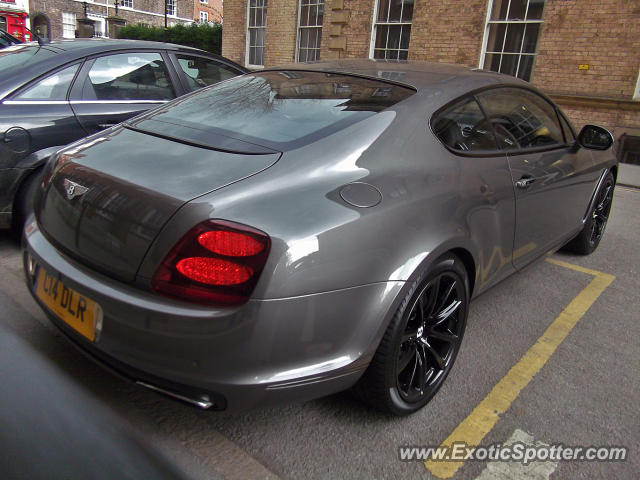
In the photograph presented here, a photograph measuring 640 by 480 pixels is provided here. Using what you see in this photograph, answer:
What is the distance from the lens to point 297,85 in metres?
2.84

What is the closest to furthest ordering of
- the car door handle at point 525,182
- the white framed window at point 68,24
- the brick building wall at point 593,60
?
the car door handle at point 525,182
the brick building wall at point 593,60
the white framed window at point 68,24

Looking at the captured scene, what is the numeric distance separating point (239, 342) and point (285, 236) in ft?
1.24

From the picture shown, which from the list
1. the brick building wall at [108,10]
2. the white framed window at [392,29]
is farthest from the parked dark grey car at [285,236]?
the brick building wall at [108,10]

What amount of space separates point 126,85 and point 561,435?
13.0 ft

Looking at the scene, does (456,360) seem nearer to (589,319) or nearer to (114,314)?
(589,319)

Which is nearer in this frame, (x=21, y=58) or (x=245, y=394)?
(x=245, y=394)

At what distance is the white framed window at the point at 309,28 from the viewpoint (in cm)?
1462

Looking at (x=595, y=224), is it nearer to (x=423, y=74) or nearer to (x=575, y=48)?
(x=423, y=74)

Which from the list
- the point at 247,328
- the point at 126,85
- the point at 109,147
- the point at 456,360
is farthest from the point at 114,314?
the point at 126,85

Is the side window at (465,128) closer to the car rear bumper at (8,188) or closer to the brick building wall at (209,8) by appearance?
the car rear bumper at (8,188)

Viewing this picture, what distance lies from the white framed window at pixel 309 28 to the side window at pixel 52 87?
1143 cm

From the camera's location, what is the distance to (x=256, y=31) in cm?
1644

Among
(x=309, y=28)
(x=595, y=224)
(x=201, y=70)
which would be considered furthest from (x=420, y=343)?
(x=309, y=28)

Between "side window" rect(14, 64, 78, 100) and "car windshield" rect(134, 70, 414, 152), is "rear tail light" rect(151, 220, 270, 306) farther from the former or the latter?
"side window" rect(14, 64, 78, 100)
